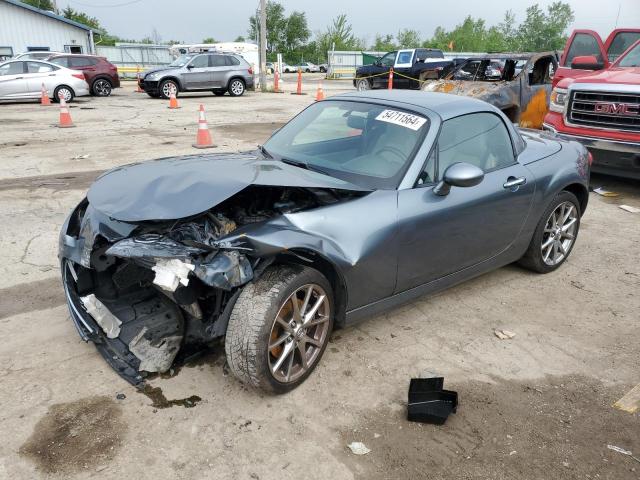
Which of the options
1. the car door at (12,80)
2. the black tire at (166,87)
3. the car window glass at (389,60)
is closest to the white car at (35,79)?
the car door at (12,80)

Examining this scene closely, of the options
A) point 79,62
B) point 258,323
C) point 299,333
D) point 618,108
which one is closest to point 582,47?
point 618,108

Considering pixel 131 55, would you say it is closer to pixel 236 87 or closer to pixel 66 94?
pixel 236 87

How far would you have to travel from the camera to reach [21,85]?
55.9ft

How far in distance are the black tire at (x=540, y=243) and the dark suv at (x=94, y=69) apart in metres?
19.6

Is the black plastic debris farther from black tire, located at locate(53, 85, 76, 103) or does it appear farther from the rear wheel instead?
the rear wheel

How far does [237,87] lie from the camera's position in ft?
70.2

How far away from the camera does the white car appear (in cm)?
1695

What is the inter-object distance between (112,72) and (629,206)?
19600 millimetres

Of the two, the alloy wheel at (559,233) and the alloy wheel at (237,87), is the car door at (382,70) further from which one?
the alloy wheel at (559,233)

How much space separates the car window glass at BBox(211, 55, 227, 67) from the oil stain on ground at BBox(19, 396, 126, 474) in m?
19.5

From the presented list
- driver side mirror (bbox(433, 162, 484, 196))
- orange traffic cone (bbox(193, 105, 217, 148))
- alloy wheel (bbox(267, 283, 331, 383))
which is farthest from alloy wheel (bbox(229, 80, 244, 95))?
alloy wheel (bbox(267, 283, 331, 383))

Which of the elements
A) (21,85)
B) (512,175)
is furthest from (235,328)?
(21,85)

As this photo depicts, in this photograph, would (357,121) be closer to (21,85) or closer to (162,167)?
(162,167)

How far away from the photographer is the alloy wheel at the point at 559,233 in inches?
177
